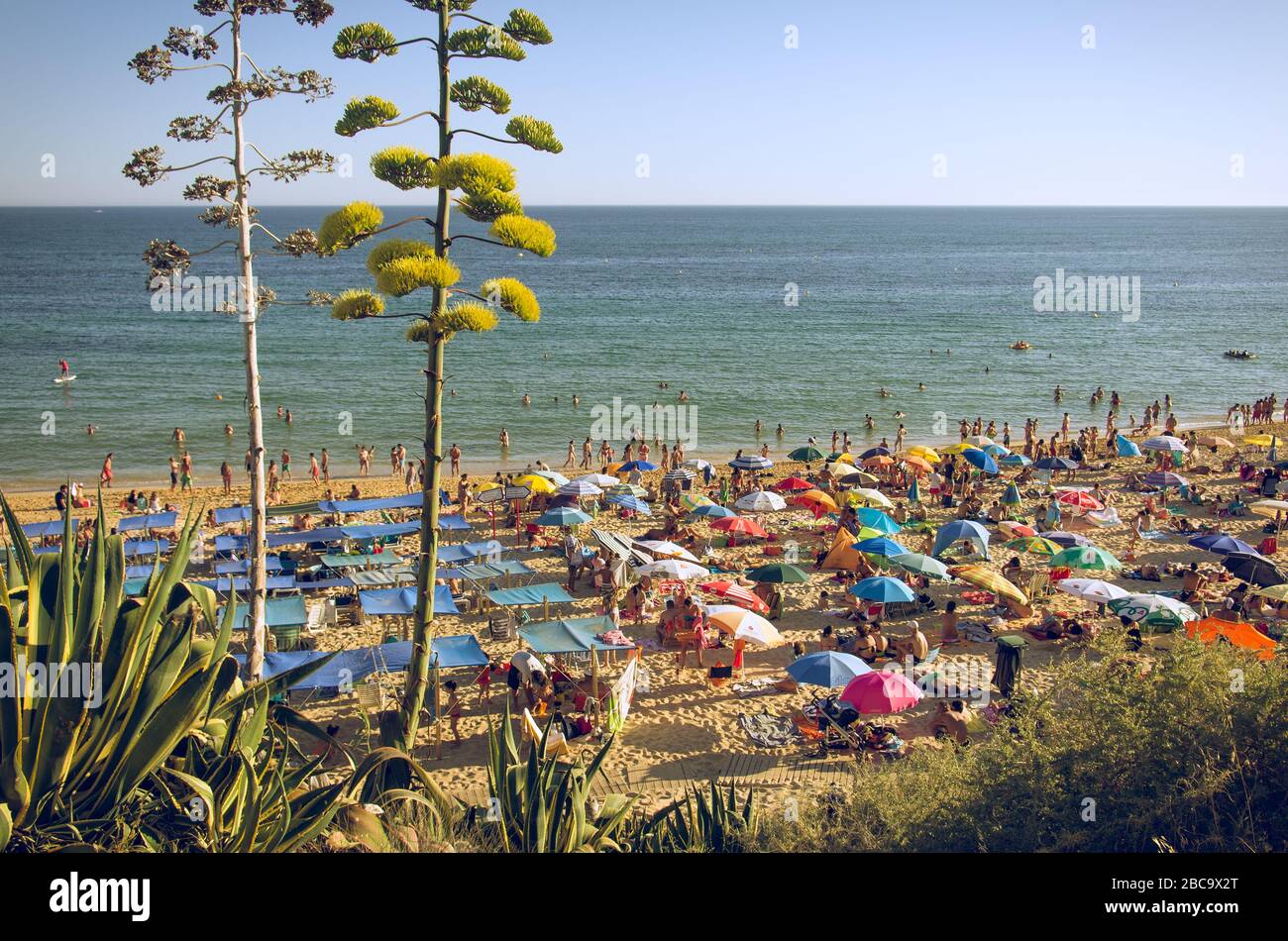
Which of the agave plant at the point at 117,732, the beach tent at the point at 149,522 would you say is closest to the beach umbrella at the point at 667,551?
the beach tent at the point at 149,522

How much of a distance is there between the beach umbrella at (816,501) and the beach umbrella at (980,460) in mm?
5829

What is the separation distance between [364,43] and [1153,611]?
45.0ft

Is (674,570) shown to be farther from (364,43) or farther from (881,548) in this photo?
(364,43)

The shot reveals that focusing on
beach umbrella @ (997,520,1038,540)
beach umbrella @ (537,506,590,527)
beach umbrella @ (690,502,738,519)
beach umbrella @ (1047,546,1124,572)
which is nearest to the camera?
beach umbrella @ (1047,546,1124,572)

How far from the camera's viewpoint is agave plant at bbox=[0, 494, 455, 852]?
4625 mm

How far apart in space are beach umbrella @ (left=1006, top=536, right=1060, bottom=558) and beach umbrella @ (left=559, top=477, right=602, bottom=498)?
30.5ft

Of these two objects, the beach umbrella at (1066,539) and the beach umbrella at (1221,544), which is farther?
the beach umbrella at (1066,539)

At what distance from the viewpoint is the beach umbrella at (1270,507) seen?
22.2m

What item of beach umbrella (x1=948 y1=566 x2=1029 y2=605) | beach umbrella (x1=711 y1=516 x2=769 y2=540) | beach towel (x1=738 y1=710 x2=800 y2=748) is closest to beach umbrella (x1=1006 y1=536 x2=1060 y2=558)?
beach umbrella (x1=948 y1=566 x2=1029 y2=605)

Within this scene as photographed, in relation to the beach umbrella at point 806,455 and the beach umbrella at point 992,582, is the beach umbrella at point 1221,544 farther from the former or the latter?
the beach umbrella at point 806,455

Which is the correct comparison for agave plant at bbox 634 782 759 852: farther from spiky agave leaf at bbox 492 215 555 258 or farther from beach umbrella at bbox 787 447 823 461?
beach umbrella at bbox 787 447 823 461

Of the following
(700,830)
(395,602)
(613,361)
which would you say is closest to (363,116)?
(700,830)
